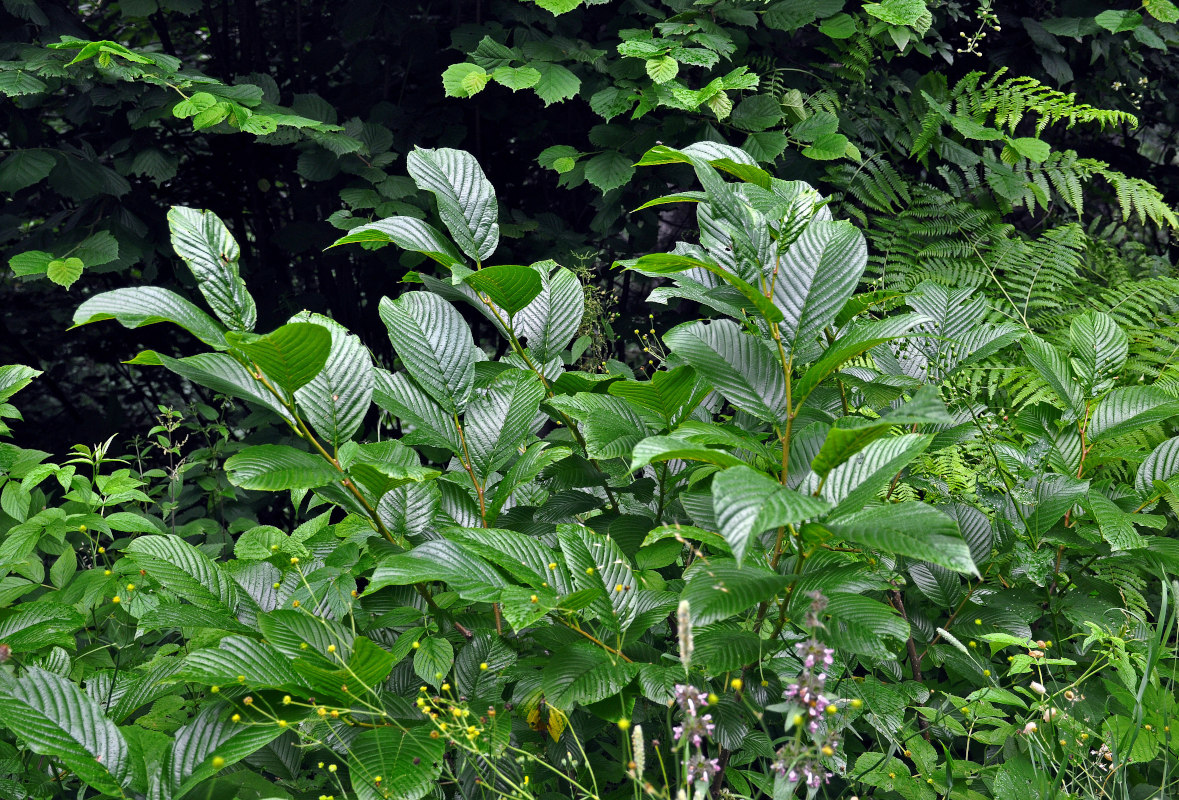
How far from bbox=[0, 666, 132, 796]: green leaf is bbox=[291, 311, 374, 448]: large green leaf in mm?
388

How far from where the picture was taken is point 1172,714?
1.18 metres

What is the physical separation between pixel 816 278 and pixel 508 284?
38cm

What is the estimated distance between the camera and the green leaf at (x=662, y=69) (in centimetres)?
265

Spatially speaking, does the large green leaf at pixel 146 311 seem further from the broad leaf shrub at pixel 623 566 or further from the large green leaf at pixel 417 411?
the large green leaf at pixel 417 411

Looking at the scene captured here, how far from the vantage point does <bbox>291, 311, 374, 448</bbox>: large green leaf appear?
0.98 m

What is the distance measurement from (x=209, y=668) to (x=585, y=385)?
0.60 metres

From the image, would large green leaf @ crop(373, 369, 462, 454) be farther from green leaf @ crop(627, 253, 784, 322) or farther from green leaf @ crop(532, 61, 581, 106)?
green leaf @ crop(532, 61, 581, 106)

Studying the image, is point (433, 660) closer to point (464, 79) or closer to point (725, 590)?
point (725, 590)

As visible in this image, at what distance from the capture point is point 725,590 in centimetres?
80

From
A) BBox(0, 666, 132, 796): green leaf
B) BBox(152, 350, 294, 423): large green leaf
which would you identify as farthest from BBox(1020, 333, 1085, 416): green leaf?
BBox(0, 666, 132, 796): green leaf

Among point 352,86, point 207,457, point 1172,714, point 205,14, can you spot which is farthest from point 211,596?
point 205,14

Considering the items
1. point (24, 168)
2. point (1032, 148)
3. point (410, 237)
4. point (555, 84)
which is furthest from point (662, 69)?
point (24, 168)

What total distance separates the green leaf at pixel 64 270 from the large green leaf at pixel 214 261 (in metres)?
1.91

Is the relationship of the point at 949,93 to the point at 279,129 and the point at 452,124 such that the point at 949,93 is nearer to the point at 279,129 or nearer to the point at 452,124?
the point at 452,124
